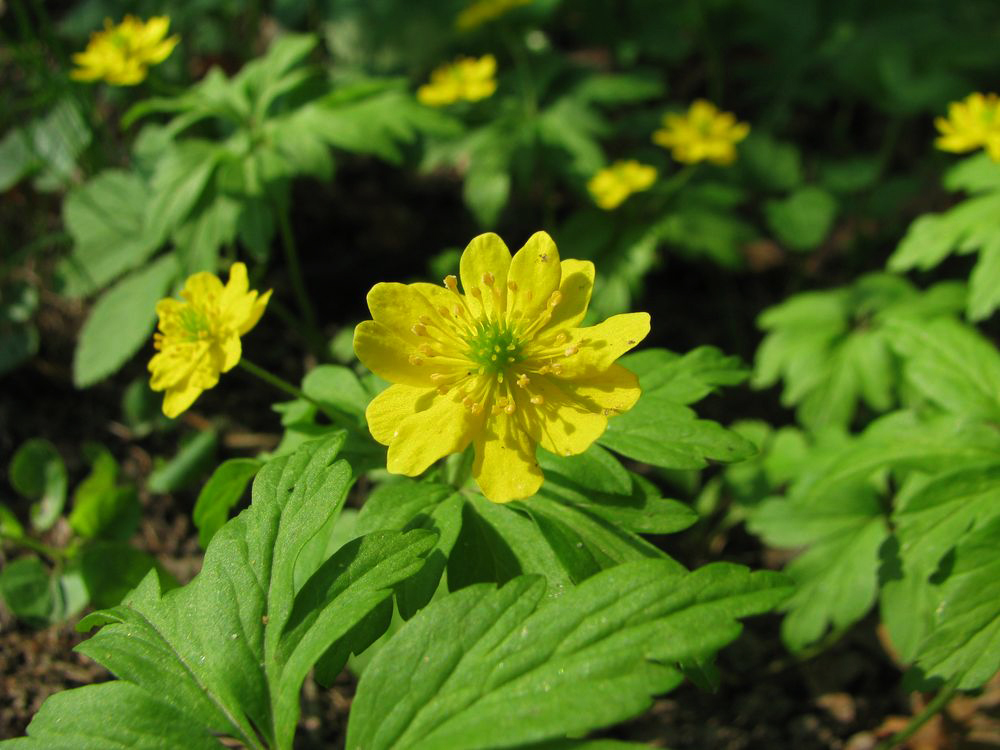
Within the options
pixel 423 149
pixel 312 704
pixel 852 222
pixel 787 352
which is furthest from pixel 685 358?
pixel 852 222

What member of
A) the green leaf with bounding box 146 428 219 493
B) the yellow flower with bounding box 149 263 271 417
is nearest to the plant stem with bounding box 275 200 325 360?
the green leaf with bounding box 146 428 219 493

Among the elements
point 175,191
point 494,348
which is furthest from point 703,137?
point 494,348

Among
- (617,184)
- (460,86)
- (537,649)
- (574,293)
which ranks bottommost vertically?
(537,649)

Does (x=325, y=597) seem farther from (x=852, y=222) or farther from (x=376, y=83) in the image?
(x=852, y=222)

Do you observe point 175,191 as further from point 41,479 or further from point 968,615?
point 968,615

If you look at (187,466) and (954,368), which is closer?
(954,368)
